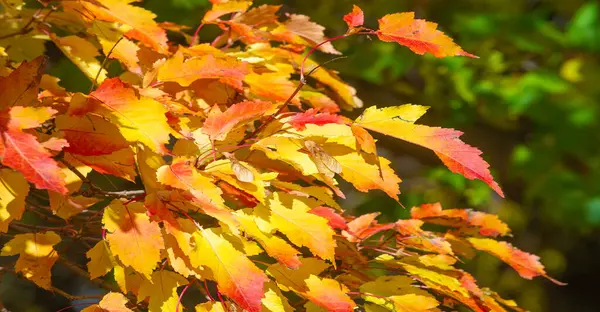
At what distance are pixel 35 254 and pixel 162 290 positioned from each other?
143mm

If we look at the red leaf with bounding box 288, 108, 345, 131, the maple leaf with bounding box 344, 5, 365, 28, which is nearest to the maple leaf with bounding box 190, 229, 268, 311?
the red leaf with bounding box 288, 108, 345, 131

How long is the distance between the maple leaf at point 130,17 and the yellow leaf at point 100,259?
0.74 feet

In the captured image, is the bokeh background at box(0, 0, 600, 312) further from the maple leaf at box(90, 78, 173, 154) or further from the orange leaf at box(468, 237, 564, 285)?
the maple leaf at box(90, 78, 173, 154)

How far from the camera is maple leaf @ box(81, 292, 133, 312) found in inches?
24.5

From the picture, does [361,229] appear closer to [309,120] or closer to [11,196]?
[309,120]

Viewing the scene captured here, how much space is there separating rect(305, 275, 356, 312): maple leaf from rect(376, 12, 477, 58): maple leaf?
24 centimetres

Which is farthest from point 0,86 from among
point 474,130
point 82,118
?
point 474,130

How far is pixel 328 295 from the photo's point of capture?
646 mm

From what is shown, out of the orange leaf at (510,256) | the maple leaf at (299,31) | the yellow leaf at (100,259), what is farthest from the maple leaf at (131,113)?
the orange leaf at (510,256)

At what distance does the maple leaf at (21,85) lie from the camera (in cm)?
61

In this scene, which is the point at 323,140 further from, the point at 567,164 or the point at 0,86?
the point at 567,164

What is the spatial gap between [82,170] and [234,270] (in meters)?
0.22

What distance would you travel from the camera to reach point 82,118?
62 centimetres

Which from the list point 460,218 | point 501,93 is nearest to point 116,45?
point 460,218
